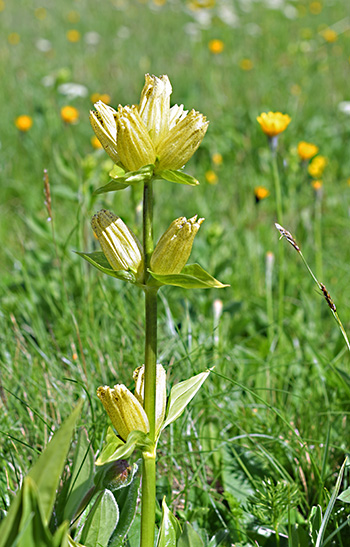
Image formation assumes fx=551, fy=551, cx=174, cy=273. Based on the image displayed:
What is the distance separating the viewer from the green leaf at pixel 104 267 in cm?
93

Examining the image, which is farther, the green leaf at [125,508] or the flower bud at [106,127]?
the green leaf at [125,508]

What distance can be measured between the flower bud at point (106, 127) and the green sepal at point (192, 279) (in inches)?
8.9

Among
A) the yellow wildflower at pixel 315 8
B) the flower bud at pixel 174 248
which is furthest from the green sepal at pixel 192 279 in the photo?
the yellow wildflower at pixel 315 8

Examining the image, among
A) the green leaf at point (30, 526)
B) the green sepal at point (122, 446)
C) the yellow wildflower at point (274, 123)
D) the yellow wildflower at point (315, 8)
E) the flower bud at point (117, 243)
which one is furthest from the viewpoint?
the yellow wildflower at point (315, 8)

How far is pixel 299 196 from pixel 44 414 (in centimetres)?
229

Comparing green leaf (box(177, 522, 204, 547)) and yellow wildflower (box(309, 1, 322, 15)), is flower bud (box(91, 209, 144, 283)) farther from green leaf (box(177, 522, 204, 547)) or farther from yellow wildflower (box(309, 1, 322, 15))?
yellow wildflower (box(309, 1, 322, 15))

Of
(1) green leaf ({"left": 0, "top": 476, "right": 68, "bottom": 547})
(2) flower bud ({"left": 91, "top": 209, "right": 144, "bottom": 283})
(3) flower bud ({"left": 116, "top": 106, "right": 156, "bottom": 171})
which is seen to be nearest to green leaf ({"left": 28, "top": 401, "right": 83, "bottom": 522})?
Result: (1) green leaf ({"left": 0, "top": 476, "right": 68, "bottom": 547})

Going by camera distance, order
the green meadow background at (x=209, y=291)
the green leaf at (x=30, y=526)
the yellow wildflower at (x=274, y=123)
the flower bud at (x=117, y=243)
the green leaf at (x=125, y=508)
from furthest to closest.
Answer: the yellow wildflower at (x=274, y=123) → the green meadow background at (x=209, y=291) → the green leaf at (x=125, y=508) → the flower bud at (x=117, y=243) → the green leaf at (x=30, y=526)

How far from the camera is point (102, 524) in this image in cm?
105

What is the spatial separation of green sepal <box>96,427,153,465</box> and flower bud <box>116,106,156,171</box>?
0.45 m

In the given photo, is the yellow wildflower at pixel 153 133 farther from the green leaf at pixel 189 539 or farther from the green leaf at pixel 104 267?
the green leaf at pixel 189 539

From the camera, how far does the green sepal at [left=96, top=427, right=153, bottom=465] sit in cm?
86

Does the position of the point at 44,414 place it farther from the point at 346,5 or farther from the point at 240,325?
the point at 346,5

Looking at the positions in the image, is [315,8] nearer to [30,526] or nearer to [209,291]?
[209,291]
